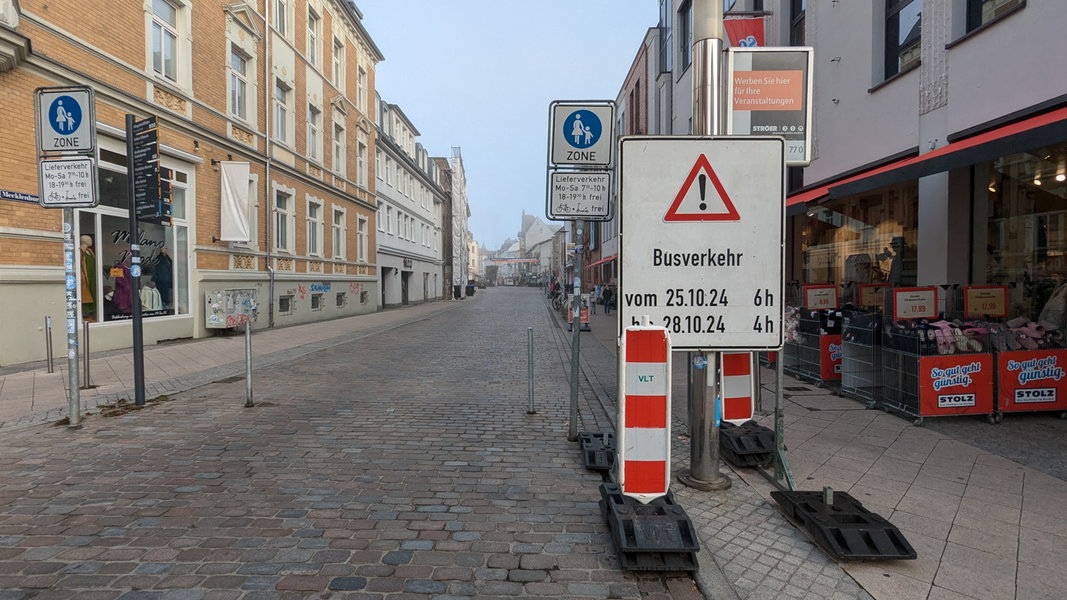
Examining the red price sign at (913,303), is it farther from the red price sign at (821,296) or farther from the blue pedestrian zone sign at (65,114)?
the blue pedestrian zone sign at (65,114)

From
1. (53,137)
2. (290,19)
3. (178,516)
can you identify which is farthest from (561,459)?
(290,19)

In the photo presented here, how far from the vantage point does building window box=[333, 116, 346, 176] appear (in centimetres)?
2388

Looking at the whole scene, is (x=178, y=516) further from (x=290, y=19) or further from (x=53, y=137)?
(x=290, y=19)

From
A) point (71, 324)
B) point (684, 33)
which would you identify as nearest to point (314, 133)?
point (684, 33)

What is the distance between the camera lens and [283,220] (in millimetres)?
19016

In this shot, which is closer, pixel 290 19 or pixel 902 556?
pixel 902 556

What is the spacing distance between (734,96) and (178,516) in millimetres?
5288

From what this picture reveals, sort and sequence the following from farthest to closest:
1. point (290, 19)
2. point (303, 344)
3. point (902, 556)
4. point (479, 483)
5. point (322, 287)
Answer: point (322, 287), point (290, 19), point (303, 344), point (479, 483), point (902, 556)

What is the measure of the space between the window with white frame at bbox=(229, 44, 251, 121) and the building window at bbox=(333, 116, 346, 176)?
7158 mm

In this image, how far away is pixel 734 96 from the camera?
4.45 meters

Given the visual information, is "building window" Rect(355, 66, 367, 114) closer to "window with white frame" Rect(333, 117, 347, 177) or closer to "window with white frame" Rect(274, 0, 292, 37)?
"window with white frame" Rect(333, 117, 347, 177)

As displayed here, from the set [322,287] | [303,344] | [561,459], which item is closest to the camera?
[561,459]

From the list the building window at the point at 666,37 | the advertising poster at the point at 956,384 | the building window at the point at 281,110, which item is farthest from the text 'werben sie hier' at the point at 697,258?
the building window at the point at 666,37

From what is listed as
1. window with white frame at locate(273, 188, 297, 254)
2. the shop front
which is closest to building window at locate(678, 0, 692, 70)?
the shop front
